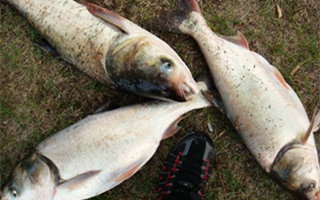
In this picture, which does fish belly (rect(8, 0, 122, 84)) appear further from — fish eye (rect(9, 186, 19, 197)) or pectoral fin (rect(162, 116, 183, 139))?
fish eye (rect(9, 186, 19, 197))

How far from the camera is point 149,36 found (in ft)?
13.0

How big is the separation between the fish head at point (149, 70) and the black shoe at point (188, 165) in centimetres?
67

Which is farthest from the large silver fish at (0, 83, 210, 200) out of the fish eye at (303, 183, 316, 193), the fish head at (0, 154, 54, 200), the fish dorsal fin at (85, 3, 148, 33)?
the fish eye at (303, 183, 316, 193)

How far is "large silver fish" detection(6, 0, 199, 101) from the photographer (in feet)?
12.3

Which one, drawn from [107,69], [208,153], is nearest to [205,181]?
[208,153]

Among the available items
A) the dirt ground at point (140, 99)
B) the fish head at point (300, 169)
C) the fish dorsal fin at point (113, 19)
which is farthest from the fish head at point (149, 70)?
the fish head at point (300, 169)

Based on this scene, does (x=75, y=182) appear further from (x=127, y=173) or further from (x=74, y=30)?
(x=74, y=30)

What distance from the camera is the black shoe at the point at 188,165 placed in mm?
4414

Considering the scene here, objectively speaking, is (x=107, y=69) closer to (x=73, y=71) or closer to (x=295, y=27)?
(x=73, y=71)

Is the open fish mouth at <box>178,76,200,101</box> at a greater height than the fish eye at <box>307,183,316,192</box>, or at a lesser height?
greater

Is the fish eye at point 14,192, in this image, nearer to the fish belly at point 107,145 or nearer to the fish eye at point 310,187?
the fish belly at point 107,145

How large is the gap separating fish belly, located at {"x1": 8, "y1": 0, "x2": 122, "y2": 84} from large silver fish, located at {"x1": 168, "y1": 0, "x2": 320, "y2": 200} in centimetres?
94

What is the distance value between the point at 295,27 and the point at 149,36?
1537mm

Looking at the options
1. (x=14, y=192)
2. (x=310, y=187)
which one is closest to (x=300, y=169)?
(x=310, y=187)
